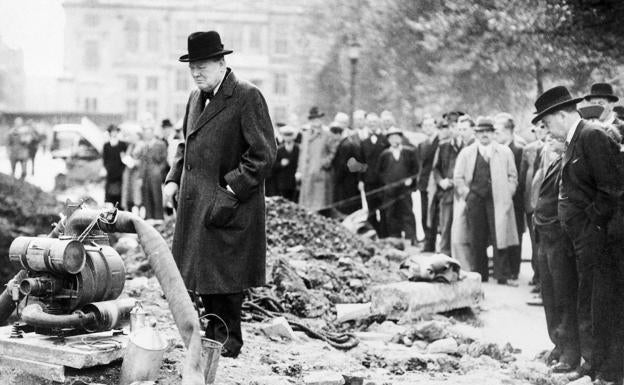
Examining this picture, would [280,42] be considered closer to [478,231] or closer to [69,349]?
[478,231]

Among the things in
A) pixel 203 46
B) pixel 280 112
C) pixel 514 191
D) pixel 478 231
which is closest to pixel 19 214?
pixel 478 231

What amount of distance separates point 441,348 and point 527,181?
4959mm

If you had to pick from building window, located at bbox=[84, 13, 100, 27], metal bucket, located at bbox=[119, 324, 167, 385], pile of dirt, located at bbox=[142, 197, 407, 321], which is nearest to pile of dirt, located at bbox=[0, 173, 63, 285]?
pile of dirt, located at bbox=[142, 197, 407, 321]

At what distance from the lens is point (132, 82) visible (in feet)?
276

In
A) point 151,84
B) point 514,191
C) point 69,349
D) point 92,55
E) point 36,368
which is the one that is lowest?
point 36,368

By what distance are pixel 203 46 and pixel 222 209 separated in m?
1.08

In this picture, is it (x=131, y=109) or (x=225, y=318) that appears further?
(x=131, y=109)

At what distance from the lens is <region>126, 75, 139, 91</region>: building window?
83.1m

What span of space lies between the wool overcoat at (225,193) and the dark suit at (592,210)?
2.18m

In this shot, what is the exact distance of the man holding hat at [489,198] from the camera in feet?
40.1

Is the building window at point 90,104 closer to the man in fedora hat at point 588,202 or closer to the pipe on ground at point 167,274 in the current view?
the man in fedora hat at point 588,202

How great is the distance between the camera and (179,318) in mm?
5520

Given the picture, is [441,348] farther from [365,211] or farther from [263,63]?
[263,63]

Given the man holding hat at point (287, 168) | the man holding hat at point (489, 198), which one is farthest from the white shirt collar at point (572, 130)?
the man holding hat at point (287, 168)
